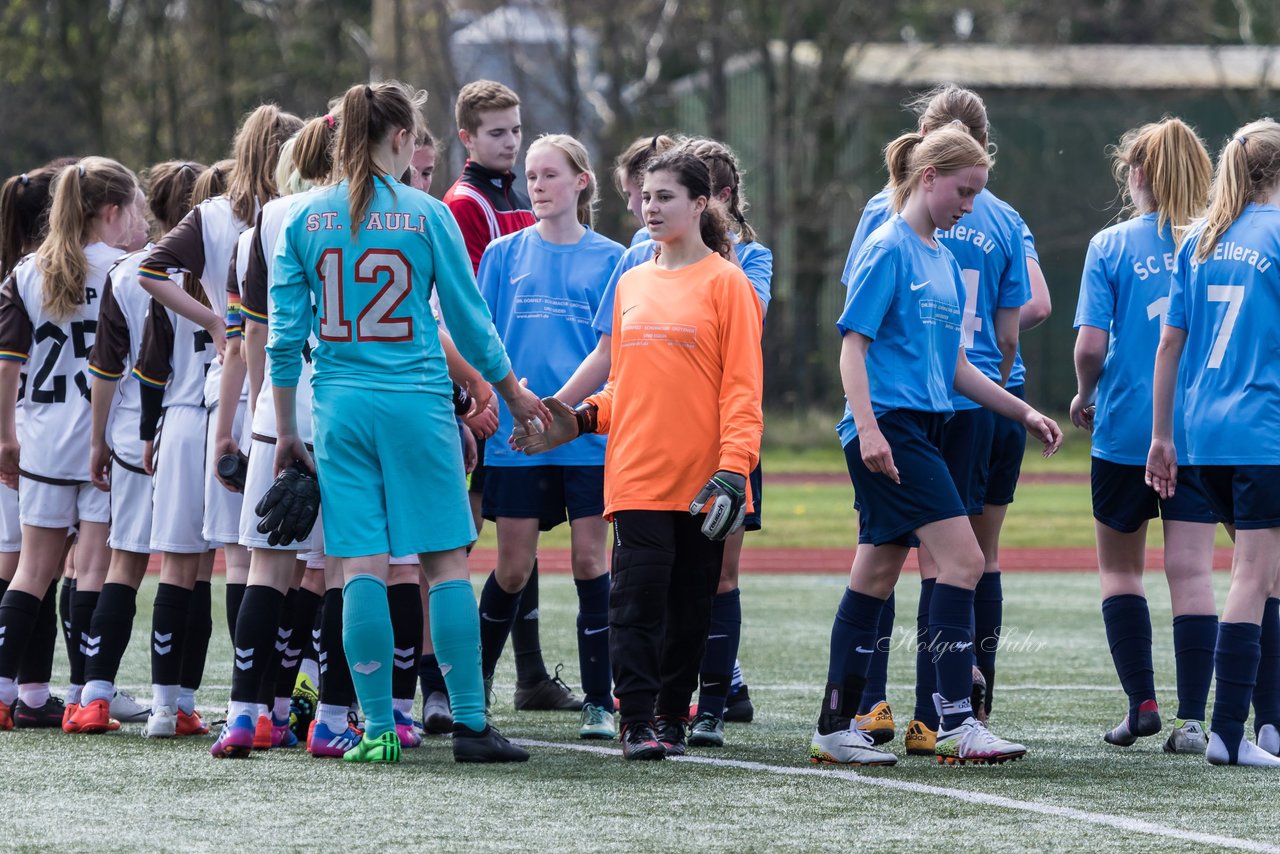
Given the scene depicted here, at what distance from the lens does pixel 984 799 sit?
5027 mm

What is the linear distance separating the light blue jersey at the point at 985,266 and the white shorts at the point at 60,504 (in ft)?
9.94

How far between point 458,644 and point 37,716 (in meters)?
2.06

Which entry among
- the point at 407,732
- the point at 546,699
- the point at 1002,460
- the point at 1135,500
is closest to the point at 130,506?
the point at 407,732

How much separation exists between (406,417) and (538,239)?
4.99ft

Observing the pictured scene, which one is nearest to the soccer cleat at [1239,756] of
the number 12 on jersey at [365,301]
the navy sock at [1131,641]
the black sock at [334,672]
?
the navy sock at [1131,641]

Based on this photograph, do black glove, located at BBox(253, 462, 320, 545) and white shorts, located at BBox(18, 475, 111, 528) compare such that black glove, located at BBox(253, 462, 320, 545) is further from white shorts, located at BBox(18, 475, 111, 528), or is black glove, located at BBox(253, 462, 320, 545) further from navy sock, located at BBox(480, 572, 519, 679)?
white shorts, located at BBox(18, 475, 111, 528)

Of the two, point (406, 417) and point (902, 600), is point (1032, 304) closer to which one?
point (406, 417)

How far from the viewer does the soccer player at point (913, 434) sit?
5508mm

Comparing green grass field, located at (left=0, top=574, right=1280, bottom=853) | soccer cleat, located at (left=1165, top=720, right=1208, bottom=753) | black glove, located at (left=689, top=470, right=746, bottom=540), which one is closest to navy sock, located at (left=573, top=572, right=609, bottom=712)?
green grass field, located at (left=0, top=574, right=1280, bottom=853)

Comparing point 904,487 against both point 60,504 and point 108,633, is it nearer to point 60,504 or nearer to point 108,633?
point 108,633

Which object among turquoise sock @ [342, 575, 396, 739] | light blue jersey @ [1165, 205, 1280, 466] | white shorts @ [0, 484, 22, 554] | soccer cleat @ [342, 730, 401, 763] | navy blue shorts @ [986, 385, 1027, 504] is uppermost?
light blue jersey @ [1165, 205, 1280, 466]

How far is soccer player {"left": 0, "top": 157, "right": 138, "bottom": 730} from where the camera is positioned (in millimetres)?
6742

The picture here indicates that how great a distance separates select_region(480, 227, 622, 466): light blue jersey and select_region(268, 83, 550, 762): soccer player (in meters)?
1.11

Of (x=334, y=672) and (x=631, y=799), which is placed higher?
(x=334, y=672)
